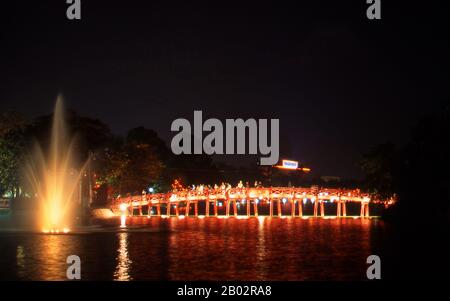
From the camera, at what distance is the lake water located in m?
25.5

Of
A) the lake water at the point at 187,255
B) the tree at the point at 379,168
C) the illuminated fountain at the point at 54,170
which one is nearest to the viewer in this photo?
the lake water at the point at 187,255

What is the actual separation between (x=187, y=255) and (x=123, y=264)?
4.49 m

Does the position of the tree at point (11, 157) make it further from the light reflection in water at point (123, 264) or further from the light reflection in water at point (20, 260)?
the light reflection in water at point (20, 260)

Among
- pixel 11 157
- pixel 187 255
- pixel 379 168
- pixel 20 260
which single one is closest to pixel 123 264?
pixel 187 255

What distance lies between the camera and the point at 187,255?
105 ft

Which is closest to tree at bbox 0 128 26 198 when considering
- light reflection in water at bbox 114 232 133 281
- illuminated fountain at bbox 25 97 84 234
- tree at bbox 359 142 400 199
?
illuminated fountain at bbox 25 97 84 234

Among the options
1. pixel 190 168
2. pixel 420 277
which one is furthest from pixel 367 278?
pixel 190 168

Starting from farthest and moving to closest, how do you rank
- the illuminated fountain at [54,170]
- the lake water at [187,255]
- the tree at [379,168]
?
the tree at [379,168], the illuminated fountain at [54,170], the lake water at [187,255]

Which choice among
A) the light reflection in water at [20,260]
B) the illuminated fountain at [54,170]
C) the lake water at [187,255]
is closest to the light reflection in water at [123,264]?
the lake water at [187,255]

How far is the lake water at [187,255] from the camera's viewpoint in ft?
83.6

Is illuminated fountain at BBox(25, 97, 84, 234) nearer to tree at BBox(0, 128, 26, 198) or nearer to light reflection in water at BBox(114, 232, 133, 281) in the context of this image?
tree at BBox(0, 128, 26, 198)

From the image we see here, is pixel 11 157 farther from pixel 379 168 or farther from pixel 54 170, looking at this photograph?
pixel 379 168

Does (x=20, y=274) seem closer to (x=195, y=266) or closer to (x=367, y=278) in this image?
(x=195, y=266)

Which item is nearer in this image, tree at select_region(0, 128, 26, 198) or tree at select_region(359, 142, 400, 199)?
tree at select_region(0, 128, 26, 198)
